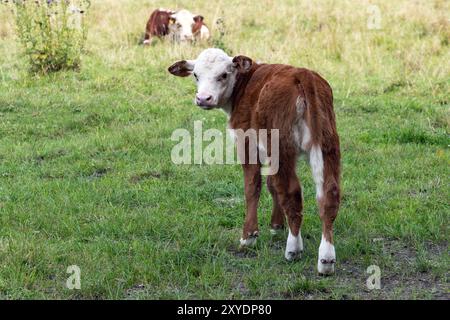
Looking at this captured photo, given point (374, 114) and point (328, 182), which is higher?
point (328, 182)

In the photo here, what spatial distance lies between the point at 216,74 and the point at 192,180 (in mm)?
→ 1864

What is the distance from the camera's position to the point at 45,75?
36.8 feet

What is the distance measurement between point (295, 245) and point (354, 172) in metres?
2.34

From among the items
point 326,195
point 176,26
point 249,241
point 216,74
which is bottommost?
point 176,26

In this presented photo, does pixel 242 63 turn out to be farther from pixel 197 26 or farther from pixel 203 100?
pixel 197 26

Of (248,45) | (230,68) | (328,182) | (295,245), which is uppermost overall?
(230,68)

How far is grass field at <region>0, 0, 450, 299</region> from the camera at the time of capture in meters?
4.99

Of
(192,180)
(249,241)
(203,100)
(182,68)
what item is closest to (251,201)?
(249,241)

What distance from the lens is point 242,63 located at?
5668mm

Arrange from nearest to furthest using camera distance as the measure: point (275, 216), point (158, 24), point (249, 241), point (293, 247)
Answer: point (293, 247), point (249, 241), point (275, 216), point (158, 24)

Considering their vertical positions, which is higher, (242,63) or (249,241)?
(242,63)

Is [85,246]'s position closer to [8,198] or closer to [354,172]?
[8,198]
